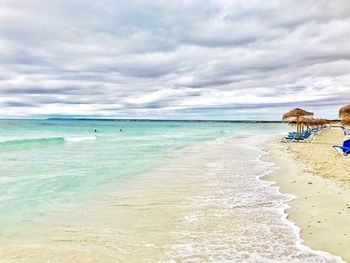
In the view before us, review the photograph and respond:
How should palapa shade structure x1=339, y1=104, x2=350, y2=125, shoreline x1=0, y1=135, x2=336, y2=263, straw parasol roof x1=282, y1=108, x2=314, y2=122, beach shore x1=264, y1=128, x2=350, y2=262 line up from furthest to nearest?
straw parasol roof x1=282, y1=108, x2=314, y2=122
palapa shade structure x1=339, y1=104, x2=350, y2=125
beach shore x1=264, y1=128, x2=350, y2=262
shoreline x1=0, y1=135, x2=336, y2=263

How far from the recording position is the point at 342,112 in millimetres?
15797

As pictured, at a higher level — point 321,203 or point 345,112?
point 345,112

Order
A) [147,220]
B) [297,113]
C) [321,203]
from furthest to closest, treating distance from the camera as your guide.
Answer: [297,113] < [321,203] < [147,220]

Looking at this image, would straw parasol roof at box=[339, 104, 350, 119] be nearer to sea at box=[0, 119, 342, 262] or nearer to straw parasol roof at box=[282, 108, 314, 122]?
sea at box=[0, 119, 342, 262]

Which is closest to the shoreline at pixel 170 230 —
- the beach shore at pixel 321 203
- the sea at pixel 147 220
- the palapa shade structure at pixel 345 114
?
the sea at pixel 147 220

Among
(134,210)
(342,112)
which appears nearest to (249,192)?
(134,210)

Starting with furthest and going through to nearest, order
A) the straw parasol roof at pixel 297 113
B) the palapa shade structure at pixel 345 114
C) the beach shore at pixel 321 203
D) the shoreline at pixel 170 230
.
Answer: the straw parasol roof at pixel 297 113, the palapa shade structure at pixel 345 114, the beach shore at pixel 321 203, the shoreline at pixel 170 230

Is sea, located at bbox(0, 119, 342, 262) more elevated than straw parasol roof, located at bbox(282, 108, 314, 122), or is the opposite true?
straw parasol roof, located at bbox(282, 108, 314, 122)

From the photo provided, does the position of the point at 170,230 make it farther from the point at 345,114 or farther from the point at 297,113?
the point at 297,113

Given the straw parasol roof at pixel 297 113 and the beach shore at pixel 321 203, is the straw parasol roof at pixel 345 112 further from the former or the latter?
the straw parasol roof at pixel 297 113

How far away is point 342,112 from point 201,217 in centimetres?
1195

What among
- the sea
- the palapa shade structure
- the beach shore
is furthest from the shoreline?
the palapa shade structure

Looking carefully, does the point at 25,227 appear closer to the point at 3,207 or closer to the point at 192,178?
the point at 3,207

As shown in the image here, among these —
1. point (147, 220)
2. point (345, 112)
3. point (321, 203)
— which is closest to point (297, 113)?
point (345, 112)
